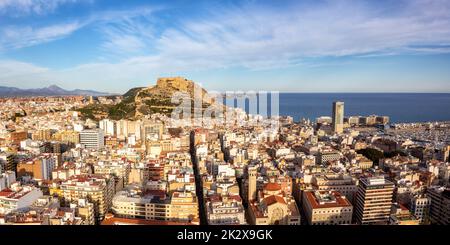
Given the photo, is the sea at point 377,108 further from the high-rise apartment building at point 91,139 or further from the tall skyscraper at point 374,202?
the tall skyscraper at point 374,202

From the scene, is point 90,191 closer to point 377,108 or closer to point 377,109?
point 377,109

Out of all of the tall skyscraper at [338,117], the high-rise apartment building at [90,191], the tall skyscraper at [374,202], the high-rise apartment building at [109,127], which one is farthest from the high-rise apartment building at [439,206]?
the high-rise apartment building at [109,127]

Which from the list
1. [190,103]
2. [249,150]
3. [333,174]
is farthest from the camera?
[190,103]

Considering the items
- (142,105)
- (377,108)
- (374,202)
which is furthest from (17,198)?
(377,108)

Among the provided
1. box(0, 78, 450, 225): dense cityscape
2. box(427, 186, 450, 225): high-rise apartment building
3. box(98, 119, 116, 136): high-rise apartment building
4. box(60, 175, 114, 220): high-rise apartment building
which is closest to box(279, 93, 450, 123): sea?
box(0, 78, 450, 225): dense cityscape

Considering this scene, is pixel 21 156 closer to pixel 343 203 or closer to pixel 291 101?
pixel 343 203
